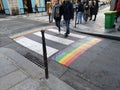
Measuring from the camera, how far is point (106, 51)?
4.95 metres

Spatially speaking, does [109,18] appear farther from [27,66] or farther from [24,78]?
[24,78]

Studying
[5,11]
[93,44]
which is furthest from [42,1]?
[93,44]

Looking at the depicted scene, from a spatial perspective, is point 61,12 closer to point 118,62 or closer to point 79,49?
point 79,49

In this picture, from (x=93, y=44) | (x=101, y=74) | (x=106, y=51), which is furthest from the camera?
(x=93, y=44)

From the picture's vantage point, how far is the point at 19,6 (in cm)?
1933

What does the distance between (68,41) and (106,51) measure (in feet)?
6.23

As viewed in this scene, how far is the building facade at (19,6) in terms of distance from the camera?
18.7 metres

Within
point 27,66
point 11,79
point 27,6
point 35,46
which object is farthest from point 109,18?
point 27,6

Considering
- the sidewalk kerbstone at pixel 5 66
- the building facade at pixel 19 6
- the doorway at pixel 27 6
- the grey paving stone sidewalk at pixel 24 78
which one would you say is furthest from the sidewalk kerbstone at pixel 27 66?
the doorway at pixel 27 6

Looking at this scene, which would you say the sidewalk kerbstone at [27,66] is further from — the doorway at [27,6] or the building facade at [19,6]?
the doorway at [27,6]

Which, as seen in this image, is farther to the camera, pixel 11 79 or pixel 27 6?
pixel 27 6

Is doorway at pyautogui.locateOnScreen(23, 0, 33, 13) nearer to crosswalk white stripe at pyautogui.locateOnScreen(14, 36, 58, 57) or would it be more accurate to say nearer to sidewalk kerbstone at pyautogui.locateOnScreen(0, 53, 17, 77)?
crosswalk white stripe at pyautogui.locateOnScreen(14, 36, 58, 57)

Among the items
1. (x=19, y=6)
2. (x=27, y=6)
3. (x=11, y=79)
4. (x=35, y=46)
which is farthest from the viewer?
(x=27, y=6)

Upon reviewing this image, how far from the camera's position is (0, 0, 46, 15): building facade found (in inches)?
734
